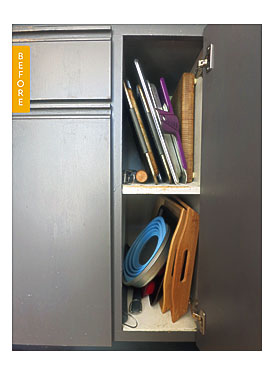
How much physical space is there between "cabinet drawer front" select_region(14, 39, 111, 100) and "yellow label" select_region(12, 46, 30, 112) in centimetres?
2

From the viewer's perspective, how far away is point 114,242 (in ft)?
2.32

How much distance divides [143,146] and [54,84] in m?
0.35

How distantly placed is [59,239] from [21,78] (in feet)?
1.72

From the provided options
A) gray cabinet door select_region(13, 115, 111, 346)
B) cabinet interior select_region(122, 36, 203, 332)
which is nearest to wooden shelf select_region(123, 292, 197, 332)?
cabinet interior select_region(122, 36, 203, 332)

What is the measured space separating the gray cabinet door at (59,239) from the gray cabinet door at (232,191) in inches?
12.3

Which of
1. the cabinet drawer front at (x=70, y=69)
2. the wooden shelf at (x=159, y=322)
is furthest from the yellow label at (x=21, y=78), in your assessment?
the wooden shelf at (x=159, y=322)

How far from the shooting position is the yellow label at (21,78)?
668mm

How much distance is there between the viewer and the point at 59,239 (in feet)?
2.28

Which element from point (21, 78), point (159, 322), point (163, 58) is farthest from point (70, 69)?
point (159, 322)

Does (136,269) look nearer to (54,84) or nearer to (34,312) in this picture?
(34,312)

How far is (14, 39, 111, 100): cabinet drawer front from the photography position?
2.19ft

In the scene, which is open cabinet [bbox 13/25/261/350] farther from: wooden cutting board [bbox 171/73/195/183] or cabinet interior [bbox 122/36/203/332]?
wooden cutting board [bbox 171/73/195/183]
